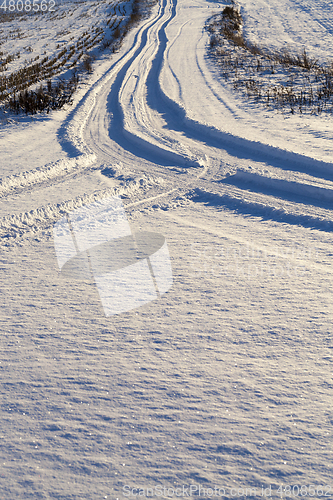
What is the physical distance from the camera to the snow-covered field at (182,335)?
1.85 m

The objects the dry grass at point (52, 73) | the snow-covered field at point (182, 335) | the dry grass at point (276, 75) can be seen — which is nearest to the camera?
the snow-covered field at point (182, 335)

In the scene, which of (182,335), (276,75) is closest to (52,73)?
(276,75)

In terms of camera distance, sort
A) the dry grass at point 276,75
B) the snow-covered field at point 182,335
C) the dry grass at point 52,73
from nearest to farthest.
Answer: the snow-covered field at point 182,335, the dry grass at point 276,75, the dry grass at point 52,73

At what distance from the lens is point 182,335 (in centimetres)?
261

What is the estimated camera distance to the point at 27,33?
23766 millimetres

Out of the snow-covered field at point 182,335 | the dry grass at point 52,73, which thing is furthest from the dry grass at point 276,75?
the dry grass at point 52,73

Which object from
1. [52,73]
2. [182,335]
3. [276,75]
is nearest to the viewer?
[182,335]

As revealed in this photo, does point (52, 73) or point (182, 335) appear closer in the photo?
point (182, 335)

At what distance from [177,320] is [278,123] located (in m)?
5.74

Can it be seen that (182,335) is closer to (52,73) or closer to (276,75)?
(276,75)

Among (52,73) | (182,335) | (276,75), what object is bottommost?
(182,335)

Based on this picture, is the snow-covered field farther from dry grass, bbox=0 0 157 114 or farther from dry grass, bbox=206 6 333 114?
dry grass, bbox=0 0 157 114

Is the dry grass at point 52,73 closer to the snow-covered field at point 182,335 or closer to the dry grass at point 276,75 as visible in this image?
the snow-covered field at point 182,335

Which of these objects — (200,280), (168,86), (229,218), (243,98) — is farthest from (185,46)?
(200,280)
